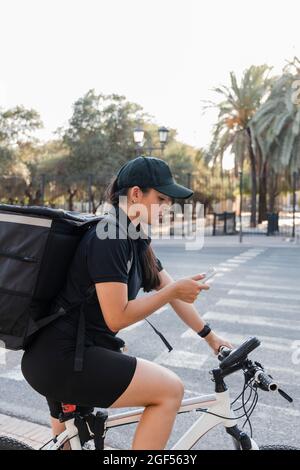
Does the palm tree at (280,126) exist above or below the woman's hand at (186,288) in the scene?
above

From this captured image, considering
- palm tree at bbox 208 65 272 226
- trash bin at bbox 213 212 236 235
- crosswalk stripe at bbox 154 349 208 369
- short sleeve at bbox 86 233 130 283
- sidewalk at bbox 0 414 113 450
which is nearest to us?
short sleeve at bbox 86 233 130 283

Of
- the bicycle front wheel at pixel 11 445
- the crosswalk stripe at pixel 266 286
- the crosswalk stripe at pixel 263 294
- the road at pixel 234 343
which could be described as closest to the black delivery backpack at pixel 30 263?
the bicycle front wheel at pixel 11 445

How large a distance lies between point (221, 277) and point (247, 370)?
30.1ft

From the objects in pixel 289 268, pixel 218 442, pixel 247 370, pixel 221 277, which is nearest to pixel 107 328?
pixel 247 370

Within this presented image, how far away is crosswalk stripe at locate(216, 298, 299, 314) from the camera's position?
25.8 feet

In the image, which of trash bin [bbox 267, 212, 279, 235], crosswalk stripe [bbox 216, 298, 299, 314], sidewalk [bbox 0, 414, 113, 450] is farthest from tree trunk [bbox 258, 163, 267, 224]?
sidewalk [bbox 0, 414, 113, 450]

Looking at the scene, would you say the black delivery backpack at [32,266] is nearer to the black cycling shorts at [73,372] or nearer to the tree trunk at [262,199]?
the black cycling shorts at [73,372]

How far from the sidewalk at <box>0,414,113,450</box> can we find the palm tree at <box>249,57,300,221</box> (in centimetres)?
2313

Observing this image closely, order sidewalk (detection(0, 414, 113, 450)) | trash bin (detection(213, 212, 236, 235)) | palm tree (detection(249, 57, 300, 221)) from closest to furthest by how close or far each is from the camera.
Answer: sidewalk (detection(0, 414, 113, 450)) < trash bin (detection(213, 212, 236, 235)) < palm tree (detection(249, 57, 300, 221))

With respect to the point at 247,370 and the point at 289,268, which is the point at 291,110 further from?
the point at 247,370

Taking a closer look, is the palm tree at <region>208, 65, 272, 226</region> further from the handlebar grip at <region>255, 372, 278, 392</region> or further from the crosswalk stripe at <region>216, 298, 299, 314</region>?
the handlebar grip at <region>255, 372, 278, 392</region>

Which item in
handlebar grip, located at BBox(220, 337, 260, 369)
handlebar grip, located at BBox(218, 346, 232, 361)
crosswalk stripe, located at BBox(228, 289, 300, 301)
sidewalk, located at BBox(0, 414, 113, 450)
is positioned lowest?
sidewalk, located at BBox(0, 414, 113, 450)

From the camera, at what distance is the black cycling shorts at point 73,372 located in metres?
1.85

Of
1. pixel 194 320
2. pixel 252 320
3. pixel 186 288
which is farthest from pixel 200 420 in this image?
pixel 252 320
